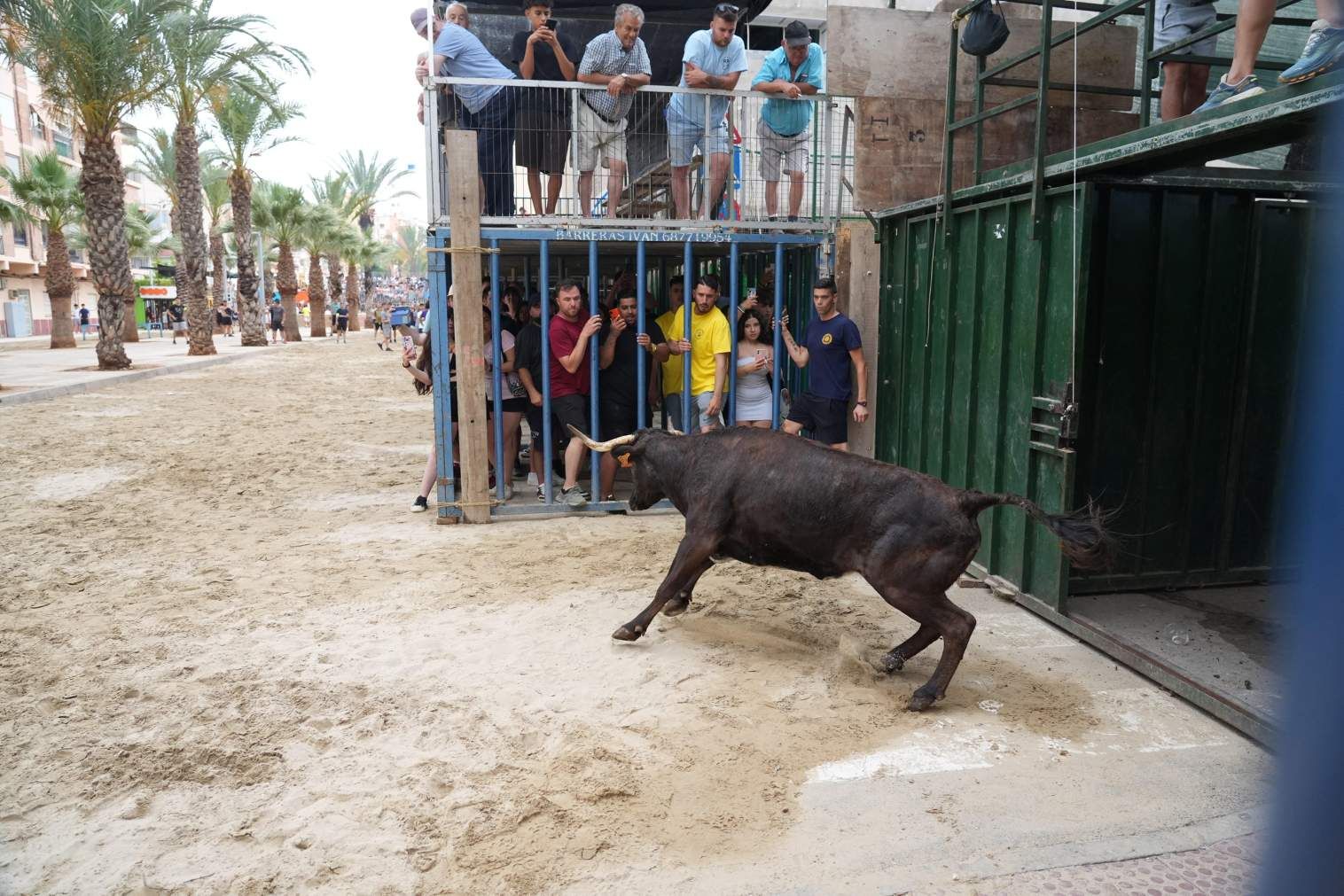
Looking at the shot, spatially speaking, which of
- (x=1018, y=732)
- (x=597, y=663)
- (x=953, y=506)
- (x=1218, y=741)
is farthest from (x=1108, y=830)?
(x=597, y=663)

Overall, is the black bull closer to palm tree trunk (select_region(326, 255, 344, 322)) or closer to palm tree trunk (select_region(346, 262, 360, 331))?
palm tree trunk (select_region(326, 255, 344, 322))

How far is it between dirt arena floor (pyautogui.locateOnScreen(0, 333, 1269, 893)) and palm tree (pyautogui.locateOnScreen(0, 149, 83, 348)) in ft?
96.7

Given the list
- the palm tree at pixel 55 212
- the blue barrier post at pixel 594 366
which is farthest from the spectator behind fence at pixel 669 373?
the palm tree at pixel 55 212

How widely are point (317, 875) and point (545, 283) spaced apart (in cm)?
574

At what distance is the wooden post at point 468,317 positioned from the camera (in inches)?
310

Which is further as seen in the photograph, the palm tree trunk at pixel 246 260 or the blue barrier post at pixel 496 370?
the palm tree trunk at pixel 246 260

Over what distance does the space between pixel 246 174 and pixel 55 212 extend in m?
6.52

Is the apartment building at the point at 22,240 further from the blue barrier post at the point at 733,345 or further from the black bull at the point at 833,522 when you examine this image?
the black bull at the point at 833,522

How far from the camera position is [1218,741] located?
4.27m

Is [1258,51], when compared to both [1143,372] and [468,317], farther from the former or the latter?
[468,317]

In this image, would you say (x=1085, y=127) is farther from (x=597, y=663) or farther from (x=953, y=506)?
(x=597, y=663)

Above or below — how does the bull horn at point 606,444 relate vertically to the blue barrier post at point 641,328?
below

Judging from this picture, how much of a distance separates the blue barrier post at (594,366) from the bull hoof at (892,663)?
13.0 feet

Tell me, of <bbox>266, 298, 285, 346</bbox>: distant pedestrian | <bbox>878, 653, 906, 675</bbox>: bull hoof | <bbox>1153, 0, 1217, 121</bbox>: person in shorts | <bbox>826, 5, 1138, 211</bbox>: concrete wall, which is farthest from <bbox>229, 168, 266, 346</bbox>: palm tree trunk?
<bbox>878, 653, 906, 675</bbox>: bull hoof
